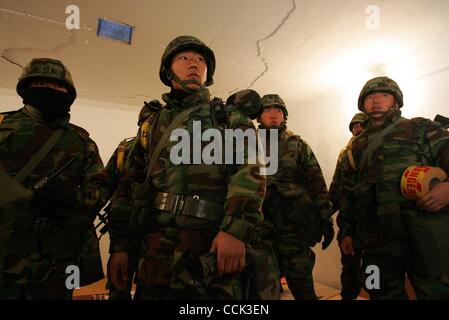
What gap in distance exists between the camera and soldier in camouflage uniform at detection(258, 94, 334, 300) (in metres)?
2.50

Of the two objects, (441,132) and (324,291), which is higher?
(441,132)

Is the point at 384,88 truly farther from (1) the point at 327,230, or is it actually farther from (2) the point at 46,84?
(2) the point at 46,84

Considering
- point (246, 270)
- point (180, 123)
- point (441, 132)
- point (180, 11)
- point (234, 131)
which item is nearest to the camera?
point (246, 270)

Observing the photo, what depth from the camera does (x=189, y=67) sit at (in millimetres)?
1572

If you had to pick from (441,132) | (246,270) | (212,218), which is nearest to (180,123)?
(212,218)

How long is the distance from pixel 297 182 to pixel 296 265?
0.83 metres

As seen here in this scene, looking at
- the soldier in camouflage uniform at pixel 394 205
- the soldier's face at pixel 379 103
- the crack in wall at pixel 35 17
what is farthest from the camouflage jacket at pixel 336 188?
the crack in wall at pixel 35 17

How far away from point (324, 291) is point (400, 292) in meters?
2.10

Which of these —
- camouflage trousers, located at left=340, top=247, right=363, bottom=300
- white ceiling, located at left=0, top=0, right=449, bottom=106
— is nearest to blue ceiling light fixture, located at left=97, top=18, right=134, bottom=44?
white ceiling, located at left=0, top=0, right=449, bottom=106

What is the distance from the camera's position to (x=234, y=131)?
1.32m

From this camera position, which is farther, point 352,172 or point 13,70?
point 13,70

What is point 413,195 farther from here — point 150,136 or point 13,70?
point 13,70

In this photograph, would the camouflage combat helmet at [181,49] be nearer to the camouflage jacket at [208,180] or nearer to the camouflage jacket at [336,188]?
the camouflage jacket at [208,180]

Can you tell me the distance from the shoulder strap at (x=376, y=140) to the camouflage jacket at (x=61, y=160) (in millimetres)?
2083
